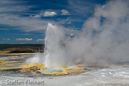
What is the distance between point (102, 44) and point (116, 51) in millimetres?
4498

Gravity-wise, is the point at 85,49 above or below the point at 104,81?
above

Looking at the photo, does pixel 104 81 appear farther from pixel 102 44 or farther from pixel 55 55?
pixel 102 44

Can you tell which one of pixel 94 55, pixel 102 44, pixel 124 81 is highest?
pixel 102 44

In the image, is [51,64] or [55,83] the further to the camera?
[51,64]

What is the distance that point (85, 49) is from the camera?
1848 cm

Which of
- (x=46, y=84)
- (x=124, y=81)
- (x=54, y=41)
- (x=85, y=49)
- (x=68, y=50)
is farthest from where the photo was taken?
(x=68, y=50)

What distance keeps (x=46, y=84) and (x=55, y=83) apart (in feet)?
1.74

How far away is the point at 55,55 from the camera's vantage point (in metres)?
15.9

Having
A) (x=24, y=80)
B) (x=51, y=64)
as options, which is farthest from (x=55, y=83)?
(x=51, y=64)

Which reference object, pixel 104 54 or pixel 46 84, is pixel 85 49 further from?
pixel 46 84

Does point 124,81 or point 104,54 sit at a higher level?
point 104,54

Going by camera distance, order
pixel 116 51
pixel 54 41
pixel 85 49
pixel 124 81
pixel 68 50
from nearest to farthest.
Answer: pixel 124 81
pixel 54 41
pixel 85 49
pixel 68 50
pixel 116 51

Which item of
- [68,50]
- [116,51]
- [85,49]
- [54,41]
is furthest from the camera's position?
[116,51]

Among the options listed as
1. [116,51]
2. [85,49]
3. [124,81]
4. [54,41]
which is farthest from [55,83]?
[116,51]
